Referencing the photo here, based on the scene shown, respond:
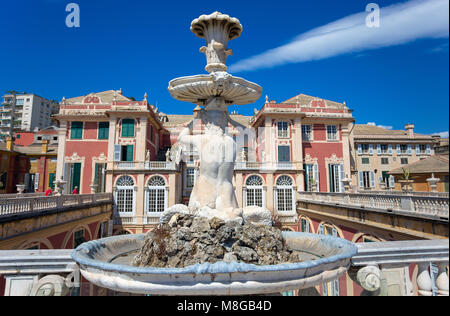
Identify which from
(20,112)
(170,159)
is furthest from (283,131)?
(20,112)

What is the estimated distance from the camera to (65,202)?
1430 centimetres

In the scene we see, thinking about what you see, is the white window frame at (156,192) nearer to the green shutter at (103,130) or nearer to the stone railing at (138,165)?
the stone railing at (138,165)

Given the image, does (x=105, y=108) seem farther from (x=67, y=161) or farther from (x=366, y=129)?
(x=366, y=129)

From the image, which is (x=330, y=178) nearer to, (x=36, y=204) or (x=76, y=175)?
(x=36, y=204)

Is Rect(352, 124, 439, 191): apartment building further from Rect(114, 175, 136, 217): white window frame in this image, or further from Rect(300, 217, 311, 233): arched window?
Rect(114, 175, 136, 217): white window frame

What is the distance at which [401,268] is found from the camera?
10.5 feet

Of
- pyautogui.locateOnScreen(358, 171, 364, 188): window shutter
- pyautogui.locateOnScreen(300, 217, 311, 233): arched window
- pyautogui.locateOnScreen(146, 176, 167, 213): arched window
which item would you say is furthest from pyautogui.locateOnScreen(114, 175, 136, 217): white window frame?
pyautogui.locateOnScreen(358, 171, 364, 188): window shutter

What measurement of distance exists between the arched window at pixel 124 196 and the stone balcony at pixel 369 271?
825 inches

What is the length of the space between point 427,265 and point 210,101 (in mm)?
4601

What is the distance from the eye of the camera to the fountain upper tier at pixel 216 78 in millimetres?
5363

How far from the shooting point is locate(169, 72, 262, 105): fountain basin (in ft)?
17.4

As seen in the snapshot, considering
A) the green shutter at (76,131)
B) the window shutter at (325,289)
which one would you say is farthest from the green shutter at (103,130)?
the window shutter at (325,289)

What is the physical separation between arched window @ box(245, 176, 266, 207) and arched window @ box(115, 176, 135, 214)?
1005 cm
